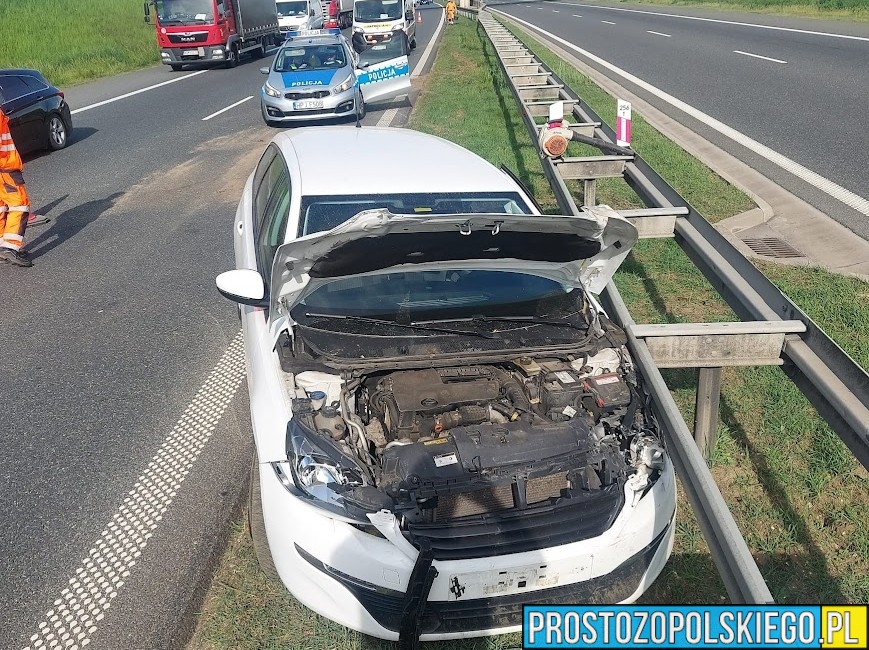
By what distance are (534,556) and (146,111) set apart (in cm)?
1732

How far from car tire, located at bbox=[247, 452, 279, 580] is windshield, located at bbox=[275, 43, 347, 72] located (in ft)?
45.0

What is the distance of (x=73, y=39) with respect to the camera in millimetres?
29391

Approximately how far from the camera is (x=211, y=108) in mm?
17922

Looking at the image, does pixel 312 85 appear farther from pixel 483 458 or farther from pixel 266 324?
pixel 483 458

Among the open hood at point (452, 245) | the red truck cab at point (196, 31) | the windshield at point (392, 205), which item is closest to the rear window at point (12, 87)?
the windshield at point (392, 205)

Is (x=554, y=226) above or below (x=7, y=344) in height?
above

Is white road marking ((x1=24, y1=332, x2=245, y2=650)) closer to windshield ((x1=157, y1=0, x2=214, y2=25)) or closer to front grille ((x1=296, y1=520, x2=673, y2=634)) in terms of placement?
front grille ((x1=296, y1=520, x2=673, y2=634))

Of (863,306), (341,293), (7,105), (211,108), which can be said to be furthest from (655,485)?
(211,108)

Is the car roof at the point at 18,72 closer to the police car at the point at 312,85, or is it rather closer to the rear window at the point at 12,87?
the rear window at the point at 12,87

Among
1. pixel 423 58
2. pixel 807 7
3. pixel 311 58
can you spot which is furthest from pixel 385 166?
pixel 807 7

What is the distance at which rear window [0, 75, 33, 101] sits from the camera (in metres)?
13.1

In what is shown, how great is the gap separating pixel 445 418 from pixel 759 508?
66.5 inches

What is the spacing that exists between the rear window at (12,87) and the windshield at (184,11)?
1432cm

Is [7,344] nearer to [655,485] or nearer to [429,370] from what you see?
[429,370]
